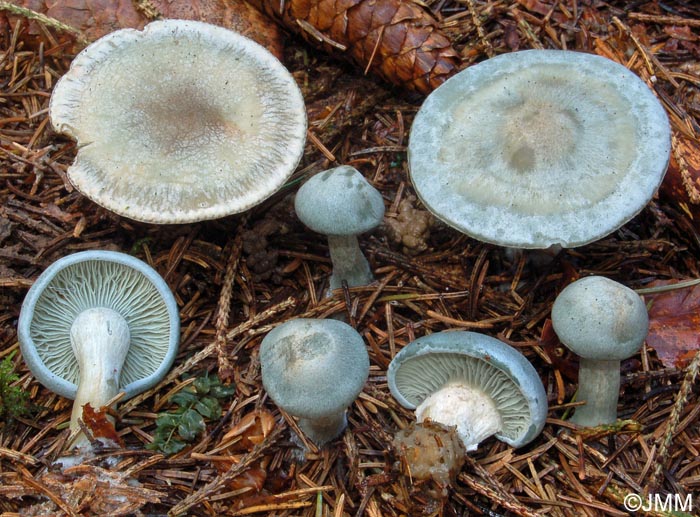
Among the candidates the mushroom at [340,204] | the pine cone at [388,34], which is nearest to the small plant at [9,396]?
the mushroom at [340,204]

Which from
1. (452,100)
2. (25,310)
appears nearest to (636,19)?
(452,100)

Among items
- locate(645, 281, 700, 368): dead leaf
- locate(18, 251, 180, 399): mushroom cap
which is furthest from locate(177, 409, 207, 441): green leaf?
locate(645, 281, 700, 368): dead leaf

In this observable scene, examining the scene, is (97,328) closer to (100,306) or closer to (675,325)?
(100,306)

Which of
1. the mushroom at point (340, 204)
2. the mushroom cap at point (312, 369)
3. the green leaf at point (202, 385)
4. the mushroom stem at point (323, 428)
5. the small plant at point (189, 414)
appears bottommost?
the small plant at point (189, 414)

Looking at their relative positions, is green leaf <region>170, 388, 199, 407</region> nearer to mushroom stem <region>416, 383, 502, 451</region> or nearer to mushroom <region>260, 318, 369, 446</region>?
mushroom <region>260, 318, 369, 446</region>

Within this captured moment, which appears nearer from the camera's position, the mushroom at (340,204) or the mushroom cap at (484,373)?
the mushroom cap at (484,373)

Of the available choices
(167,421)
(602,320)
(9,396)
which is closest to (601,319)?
(602,320)

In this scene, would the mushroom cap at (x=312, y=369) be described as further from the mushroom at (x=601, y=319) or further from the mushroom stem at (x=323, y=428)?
the mushroom at (x=601, y=319)
